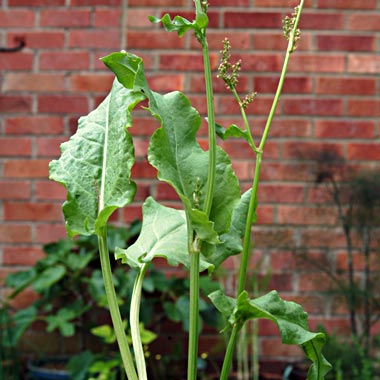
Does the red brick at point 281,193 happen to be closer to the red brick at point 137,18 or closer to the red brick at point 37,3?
the red brick at point 137,18

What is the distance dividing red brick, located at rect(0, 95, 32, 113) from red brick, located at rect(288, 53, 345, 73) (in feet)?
3.09

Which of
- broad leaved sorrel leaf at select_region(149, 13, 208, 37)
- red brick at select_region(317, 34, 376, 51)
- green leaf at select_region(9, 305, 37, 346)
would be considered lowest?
green leaf at select_region(9, 305, 37, 346)

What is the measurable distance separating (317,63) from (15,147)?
1.11m

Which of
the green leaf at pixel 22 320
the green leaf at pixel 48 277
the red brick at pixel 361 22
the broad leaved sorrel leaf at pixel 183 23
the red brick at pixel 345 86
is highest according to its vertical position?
the red brick at pixel 361 22

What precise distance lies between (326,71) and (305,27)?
0.17 metres

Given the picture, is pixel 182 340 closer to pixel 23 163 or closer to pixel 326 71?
pixel 23 163

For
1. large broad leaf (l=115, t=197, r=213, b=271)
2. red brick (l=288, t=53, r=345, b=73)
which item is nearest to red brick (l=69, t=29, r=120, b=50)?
red brick (l=288, t=53, r=345, b=73)

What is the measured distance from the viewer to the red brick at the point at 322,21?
274 centimetres

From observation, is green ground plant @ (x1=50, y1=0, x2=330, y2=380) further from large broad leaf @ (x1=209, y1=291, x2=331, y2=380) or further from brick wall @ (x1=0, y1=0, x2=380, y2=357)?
brick wall @ (x1=0, y1=0, x2=380, y2=357)

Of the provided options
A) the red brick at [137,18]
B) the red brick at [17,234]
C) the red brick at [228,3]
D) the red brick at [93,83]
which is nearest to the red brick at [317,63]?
the red brick at [228,3]

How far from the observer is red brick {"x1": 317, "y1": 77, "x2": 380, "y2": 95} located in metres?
2.75

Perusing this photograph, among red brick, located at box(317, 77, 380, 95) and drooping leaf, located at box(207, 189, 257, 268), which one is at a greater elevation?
red brick, located at box(317, 77, 380, 95)

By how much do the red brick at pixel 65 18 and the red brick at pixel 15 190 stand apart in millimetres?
575

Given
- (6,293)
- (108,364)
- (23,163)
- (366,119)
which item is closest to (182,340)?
(108,364)
